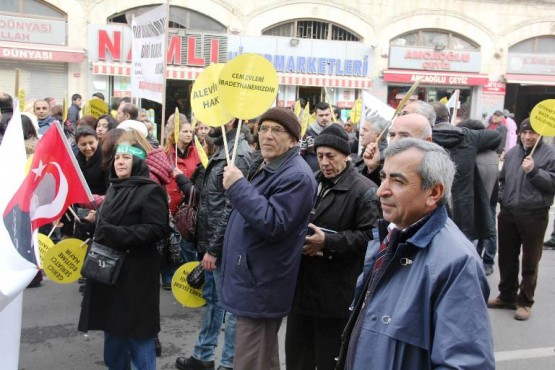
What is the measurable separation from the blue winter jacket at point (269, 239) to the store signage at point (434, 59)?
18532 mm

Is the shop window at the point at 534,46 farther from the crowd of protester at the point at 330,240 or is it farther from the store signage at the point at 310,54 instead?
the crowd of protester at the point at 330,240

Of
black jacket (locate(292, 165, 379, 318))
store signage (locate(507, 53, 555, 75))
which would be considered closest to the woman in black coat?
black jacket (locate(292, 165, 379, 318))

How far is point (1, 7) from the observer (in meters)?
16.8

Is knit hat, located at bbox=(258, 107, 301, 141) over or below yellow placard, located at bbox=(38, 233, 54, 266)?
over

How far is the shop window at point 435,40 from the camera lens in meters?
20.7

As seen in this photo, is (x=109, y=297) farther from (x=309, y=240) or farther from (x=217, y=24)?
(x=217, y=24)

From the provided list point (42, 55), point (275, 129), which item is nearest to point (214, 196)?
point (275, 129)

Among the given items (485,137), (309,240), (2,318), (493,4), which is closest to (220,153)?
(309,240)

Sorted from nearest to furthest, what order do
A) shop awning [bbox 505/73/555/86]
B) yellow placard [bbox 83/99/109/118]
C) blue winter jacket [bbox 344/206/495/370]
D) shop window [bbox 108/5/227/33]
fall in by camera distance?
blue winter jacket [bbox 344/206/495/370] < yellow placard [bbox 83/99/109/118] < shop window [bbox 108/5/227/33] < shop awning [bbox 505/73/555/86]

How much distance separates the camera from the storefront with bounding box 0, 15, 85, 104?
54.7ft

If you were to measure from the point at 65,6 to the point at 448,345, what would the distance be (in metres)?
18.2

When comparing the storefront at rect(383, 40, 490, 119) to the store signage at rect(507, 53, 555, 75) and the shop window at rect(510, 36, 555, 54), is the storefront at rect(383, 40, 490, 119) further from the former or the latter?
the shop window at rect(510, 36, 555, 54)

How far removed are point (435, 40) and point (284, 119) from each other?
1957 centimetres

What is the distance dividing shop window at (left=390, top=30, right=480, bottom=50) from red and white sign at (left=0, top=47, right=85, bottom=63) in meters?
11.2
